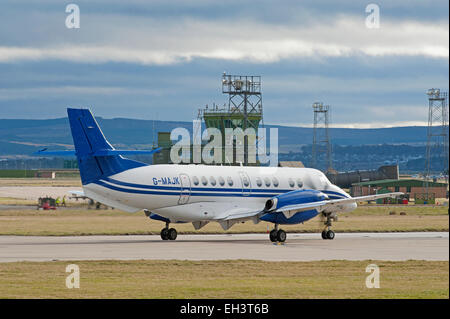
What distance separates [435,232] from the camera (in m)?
52.1

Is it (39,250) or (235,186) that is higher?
(235,186)

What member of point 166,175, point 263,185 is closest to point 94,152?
point 166,175

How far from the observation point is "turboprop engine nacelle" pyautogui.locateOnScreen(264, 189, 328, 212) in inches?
1726

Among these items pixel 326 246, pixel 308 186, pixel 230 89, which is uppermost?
pixel 230 89

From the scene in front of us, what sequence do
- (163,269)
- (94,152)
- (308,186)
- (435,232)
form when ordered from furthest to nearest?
1. (435,232)
2. (308,186)
3. (94,152)
4. (163,269)

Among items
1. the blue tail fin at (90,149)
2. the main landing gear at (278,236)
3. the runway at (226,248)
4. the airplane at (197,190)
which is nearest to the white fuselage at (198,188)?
the airplane at (197,190)

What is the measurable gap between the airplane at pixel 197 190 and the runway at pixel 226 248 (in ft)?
4.71

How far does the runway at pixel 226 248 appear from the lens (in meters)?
33.5

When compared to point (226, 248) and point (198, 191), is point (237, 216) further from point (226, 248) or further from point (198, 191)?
point (226, 248)

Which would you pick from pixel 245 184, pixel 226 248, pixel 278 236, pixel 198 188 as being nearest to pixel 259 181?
pixel 245 184

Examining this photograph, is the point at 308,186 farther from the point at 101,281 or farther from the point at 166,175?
the point at 101,281

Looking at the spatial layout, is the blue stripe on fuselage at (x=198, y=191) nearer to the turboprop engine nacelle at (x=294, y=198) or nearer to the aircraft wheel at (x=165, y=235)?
the turboprop engine nacelle at (x=294, y=198)
